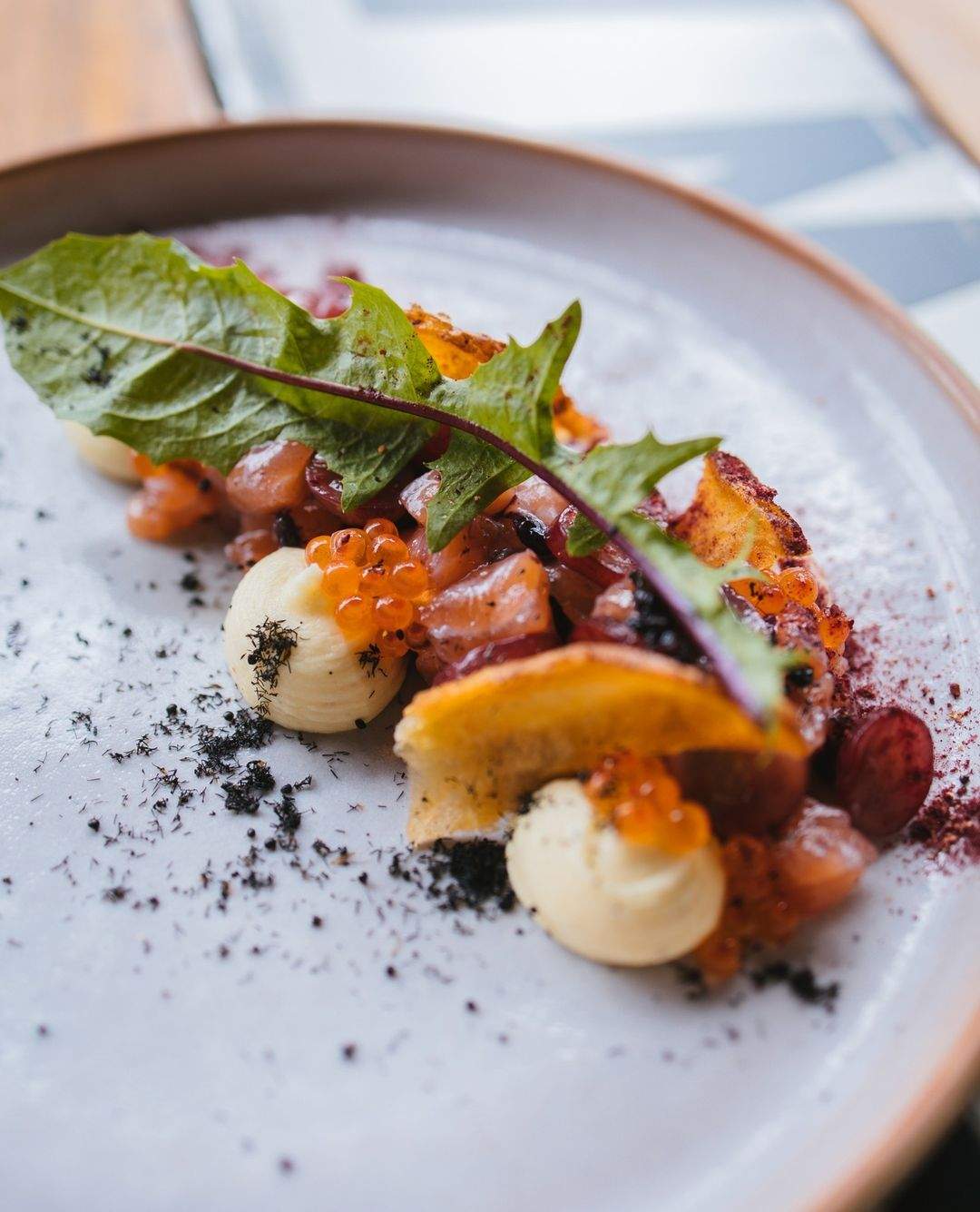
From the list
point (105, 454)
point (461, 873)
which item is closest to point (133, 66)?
point (105, 454)

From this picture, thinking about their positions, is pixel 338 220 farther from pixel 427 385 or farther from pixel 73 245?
pixel 427 385

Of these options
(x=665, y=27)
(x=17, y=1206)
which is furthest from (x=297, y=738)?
(x=665, y=27)

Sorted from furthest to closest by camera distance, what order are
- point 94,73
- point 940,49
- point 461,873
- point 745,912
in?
point 940,49 < point 94,73 < point 461,873 < point 745,912

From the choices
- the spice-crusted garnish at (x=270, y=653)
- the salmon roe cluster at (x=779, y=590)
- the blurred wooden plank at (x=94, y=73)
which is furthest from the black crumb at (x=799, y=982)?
the blurred wooden plank at (x=94, y=73)

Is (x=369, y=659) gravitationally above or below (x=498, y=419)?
below

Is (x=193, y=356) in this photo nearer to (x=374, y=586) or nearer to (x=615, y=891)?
(x=374, y=586)

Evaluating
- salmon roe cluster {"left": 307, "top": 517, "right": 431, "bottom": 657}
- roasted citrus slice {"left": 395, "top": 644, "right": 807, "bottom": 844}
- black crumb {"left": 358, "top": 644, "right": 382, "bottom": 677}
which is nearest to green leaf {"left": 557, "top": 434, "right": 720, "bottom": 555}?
roasted citrus slice {"left": 395, "top": 644, "right": 807, "bottom": 844}

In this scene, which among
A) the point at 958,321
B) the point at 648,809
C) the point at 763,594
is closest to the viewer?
the point at 648,809
